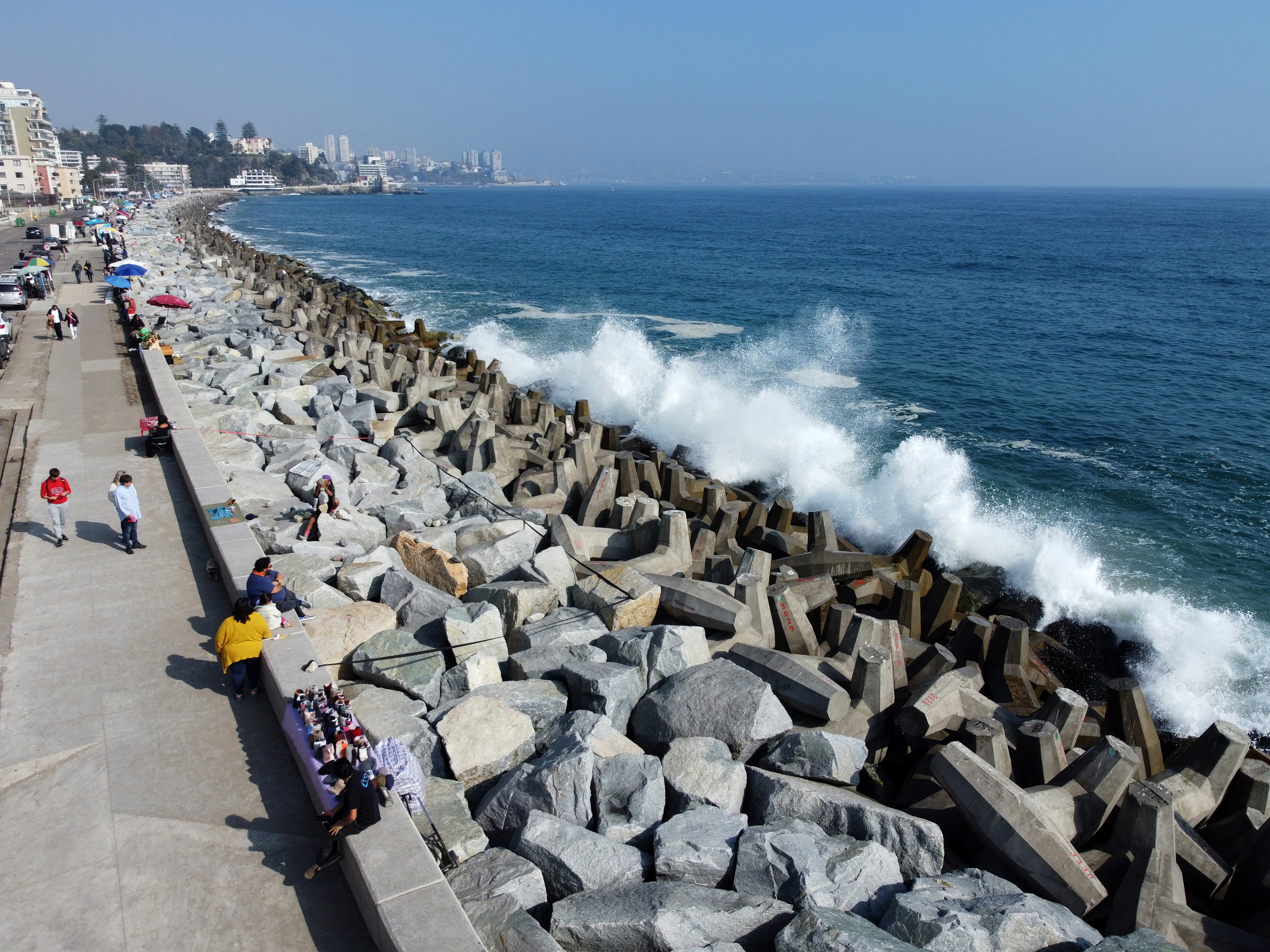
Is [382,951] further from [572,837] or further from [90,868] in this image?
[90,868]

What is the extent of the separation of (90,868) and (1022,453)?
19.9 m

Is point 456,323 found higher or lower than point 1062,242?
lower

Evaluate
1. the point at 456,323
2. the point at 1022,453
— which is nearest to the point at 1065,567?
the point at 1022,453

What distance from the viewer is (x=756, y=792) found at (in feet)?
20.4

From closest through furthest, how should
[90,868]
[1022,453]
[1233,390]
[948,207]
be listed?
1. [90,868]
2. [1022,453]
3. [1233,390]
4. [948,207]

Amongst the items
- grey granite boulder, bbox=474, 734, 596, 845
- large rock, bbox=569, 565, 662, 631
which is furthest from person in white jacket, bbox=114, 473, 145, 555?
grey granite boulder, bbox=474, 734, 596, 845

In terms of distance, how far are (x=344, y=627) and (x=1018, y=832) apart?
568cm

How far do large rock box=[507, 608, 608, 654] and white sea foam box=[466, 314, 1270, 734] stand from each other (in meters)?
7.58

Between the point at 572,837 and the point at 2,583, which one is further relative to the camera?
the point at 2,583

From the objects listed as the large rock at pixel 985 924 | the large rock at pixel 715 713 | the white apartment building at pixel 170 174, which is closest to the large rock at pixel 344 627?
the large rock at pixel 715 713

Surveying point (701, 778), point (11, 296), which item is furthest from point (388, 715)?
point (11, 296)

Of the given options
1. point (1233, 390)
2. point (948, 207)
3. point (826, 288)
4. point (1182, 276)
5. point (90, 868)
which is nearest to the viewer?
point (90, 868)

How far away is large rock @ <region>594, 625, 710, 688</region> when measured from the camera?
7.52 m

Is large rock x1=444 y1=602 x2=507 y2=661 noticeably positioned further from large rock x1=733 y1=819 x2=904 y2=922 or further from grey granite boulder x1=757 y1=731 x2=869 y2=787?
large rock x1=733 y1=819 x2=904 y2=922
